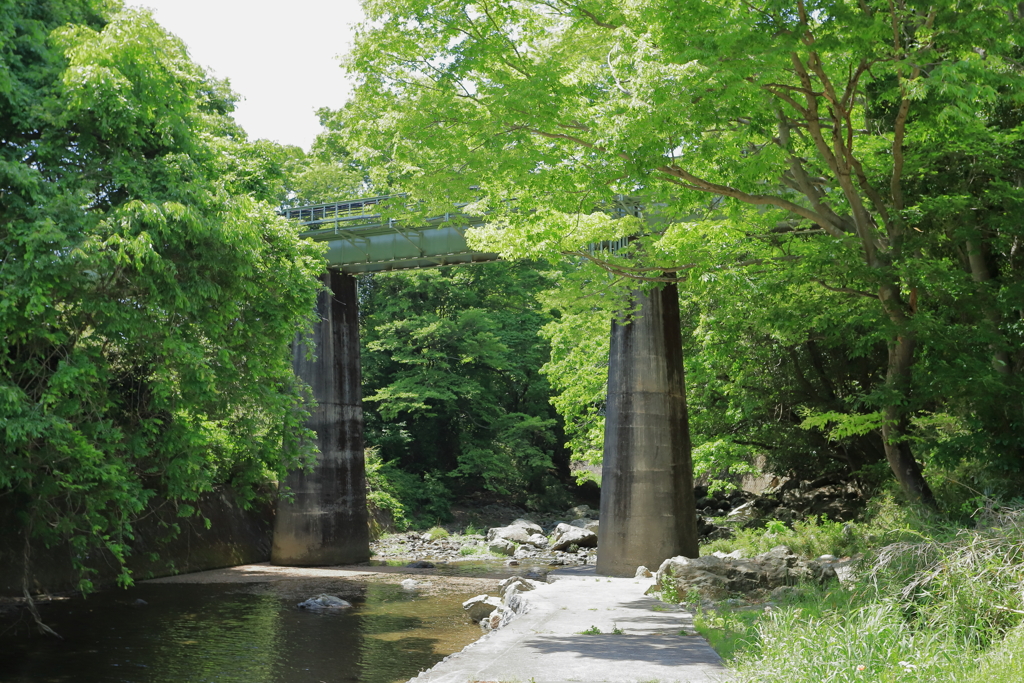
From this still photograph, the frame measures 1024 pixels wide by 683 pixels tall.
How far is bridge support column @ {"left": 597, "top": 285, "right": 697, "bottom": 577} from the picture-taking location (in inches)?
830

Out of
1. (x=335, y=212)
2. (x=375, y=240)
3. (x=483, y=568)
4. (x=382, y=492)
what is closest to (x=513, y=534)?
(x=483, y=568)

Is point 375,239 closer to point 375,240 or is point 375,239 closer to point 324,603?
point 375,240

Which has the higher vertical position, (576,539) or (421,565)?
(576,539)

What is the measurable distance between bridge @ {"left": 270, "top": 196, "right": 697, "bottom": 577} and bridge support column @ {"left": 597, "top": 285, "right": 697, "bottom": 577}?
0.02 m

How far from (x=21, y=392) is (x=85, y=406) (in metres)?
1.72

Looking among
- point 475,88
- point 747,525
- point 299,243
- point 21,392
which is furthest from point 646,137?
point 747,525

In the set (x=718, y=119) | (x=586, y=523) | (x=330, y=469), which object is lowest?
(x=586, y=523)

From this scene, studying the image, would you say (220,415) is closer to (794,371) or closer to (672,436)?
(672,436)

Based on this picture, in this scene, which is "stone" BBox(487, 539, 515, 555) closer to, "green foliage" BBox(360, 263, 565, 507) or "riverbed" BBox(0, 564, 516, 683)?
"riverbed" BBox(0, 564, 516, 683)

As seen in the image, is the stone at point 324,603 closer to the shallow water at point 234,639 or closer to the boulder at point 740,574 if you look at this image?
the shallow water at point 234,639

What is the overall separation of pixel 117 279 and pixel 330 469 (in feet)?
54.2

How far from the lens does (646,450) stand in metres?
21.4

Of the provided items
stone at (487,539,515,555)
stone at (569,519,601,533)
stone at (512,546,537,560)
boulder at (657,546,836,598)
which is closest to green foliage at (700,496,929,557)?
boulder at (657,546,836,598)

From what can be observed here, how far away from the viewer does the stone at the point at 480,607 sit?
1644 centimetres
